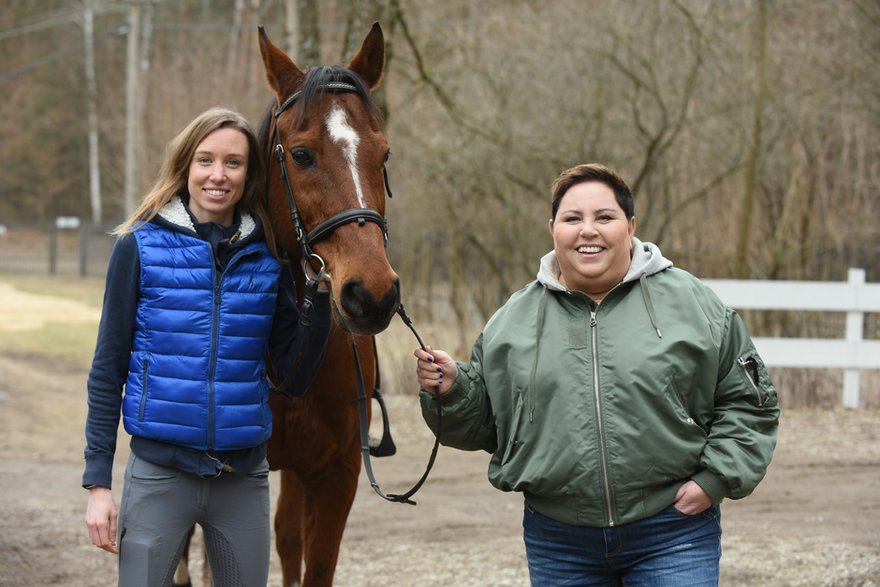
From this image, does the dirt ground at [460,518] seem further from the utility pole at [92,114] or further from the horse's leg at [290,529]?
the utility pole at [92,114]

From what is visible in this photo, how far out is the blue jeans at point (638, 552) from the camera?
2.49m

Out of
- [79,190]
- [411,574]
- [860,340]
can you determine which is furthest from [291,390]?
[79,190]

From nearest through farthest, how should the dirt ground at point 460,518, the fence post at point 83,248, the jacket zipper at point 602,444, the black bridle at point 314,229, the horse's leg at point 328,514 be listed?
the jacket zipper at point 602,444 → the black bridle at point 314,229 → the horse's leg at point 328,514 → the dirt ground at point 460,518 → the fence post at point 83,248

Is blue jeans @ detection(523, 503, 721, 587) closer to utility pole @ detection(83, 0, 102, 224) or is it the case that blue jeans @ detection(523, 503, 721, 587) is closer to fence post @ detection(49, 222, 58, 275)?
fence post @ detection(49, 222, 58, 275)

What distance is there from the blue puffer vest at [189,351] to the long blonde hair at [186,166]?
0.24ft

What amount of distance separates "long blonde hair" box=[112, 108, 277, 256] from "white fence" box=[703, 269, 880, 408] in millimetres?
7953

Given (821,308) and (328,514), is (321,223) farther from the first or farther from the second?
(821,308)

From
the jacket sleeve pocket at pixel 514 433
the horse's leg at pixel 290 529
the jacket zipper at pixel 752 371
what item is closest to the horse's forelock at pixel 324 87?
the jacket sleeve pocket at pixel 514 433

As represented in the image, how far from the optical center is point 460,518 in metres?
6.59

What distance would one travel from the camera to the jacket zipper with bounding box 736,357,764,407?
2514 mm

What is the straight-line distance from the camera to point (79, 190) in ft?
129

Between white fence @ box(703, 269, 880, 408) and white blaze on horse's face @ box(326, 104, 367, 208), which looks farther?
white fence @ box(703, 269, 880, 408)

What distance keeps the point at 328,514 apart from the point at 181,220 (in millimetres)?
1377

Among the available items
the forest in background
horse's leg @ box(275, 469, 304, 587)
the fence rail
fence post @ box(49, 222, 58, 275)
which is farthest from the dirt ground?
fence post @ box(49, 222, 58, 275)
